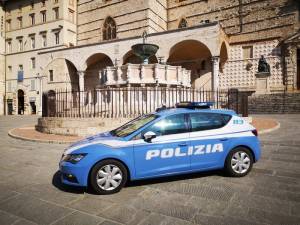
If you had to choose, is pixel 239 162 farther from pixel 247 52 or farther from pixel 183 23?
pixel 183 23

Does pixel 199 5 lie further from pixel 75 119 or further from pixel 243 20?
pixel 75 119

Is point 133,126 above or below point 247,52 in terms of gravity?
below

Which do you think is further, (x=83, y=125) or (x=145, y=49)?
(x=145, y=49)

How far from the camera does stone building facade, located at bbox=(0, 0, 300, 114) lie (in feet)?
79.8

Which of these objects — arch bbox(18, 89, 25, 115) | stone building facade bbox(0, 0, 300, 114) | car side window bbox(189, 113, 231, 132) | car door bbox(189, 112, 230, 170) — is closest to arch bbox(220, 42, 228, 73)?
stone building facade bbox(0, 0, 300, 114)

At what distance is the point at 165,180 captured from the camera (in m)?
4.96

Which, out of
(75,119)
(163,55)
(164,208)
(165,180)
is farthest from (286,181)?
(163,55)

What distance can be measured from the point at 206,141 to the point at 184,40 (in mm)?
19655

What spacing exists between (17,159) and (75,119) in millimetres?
4184

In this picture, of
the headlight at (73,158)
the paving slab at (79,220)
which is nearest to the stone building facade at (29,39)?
the headlight at (73,158)

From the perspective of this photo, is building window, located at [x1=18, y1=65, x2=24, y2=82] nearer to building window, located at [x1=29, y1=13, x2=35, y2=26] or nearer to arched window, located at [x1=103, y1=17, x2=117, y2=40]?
building window, located at [x1=29, y1=13, x2=35, y2=26]

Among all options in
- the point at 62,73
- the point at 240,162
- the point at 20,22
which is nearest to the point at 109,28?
the point at 62,73

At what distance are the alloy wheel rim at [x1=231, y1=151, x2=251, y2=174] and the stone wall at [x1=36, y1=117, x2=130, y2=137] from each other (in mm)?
6495

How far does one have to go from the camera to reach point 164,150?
456cm
